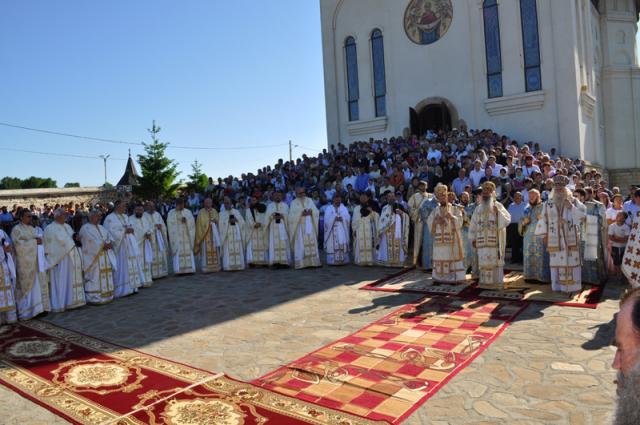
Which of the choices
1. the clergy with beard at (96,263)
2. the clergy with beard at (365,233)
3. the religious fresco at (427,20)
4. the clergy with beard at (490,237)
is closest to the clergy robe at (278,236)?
the clergy with beard at (365,233)

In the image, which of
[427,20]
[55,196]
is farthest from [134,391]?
[55,196]

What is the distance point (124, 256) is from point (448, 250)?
644 cm

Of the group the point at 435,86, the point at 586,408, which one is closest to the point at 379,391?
the point at 586,408

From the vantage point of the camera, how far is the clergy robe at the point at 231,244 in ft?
41.3

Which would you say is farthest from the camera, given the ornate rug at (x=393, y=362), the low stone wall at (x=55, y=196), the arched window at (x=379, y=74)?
the low stone wall at (x=55, y=196)

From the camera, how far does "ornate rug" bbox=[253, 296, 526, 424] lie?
4.54 meters

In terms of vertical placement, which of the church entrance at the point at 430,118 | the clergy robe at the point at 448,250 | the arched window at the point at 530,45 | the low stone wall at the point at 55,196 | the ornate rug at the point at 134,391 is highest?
the arched window at the point at 530,45

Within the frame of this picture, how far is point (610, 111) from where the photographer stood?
92.1 feet

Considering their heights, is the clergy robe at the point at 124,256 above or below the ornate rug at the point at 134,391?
above

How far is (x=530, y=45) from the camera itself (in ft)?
71.2

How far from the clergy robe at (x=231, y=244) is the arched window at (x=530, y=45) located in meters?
15.6

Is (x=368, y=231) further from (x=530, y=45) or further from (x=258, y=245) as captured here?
(x=530, y=45)

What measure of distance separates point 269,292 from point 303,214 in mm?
3323

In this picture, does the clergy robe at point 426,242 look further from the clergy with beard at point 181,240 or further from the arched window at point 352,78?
the arched window at point 352,78
